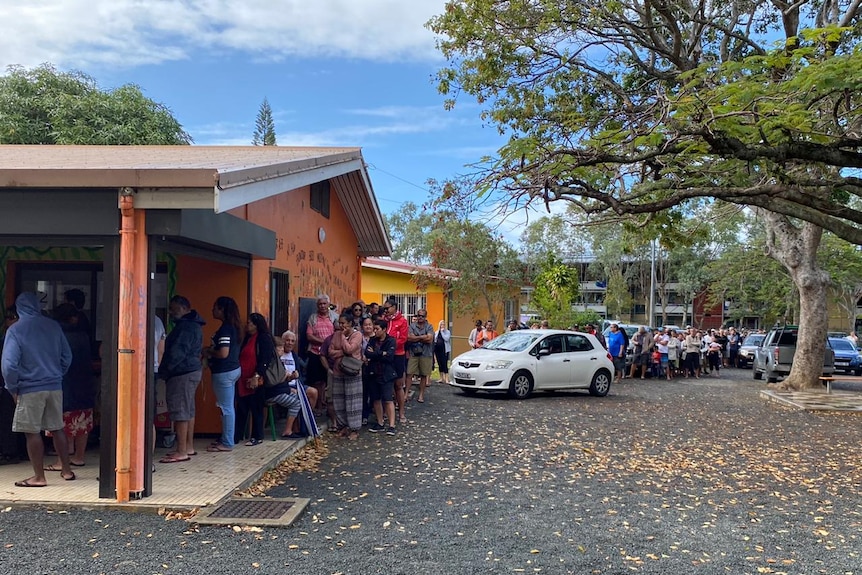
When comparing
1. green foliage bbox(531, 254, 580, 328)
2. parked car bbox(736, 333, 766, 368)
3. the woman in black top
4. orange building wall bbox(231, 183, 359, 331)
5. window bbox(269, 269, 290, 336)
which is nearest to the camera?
the woman in black top

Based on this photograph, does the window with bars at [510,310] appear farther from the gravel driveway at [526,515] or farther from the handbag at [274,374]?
the handbag at [274,374]

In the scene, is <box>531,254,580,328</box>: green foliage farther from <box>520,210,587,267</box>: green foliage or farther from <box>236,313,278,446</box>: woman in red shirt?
<box>236,313,278,446</box>: woman in red shirt

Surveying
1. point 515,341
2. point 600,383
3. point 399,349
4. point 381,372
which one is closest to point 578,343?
point 600,383

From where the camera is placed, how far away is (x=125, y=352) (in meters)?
6.02

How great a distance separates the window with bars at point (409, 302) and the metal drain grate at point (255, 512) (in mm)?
18224

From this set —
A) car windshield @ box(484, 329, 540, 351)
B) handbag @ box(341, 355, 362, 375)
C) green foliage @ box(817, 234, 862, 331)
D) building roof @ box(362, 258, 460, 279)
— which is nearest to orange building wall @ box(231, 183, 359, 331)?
handbag @ box(341, 355, 362, 375)

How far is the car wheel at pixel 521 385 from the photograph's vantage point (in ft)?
48.9

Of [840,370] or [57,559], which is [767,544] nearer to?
[57,559]

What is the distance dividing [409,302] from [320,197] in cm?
1342

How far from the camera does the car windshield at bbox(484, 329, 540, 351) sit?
15.5 m

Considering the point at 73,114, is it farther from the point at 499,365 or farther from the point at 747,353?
the point at 747,353

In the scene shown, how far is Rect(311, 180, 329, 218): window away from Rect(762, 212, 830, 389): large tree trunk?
441 inches

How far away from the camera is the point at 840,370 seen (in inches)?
1007

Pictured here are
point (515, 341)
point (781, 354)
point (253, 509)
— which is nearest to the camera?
point (253, 509)
